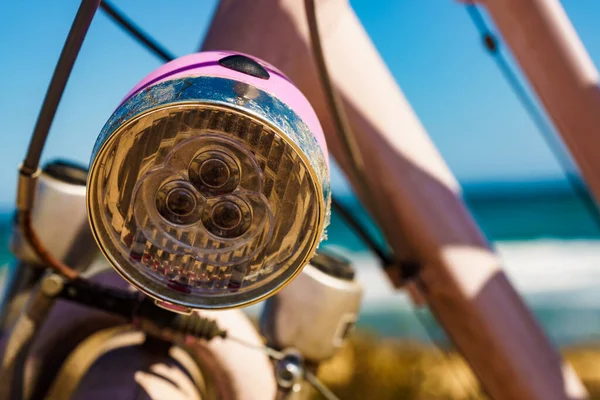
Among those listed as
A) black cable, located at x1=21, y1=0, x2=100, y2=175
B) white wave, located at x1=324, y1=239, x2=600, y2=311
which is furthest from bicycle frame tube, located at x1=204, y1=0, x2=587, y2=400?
white wave, located at x1=324, y1=239, x2=600, y2=311

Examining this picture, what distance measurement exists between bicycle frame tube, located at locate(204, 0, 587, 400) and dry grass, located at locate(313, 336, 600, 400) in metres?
2.23

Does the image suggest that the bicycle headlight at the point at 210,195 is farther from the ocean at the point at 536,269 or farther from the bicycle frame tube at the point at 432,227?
the ocean at the point at 536,269

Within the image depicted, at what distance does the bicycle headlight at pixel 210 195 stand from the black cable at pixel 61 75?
0.12 metres

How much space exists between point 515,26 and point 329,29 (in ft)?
1.24

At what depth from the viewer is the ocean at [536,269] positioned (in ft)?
24.3

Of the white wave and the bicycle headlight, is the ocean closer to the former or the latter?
the white wave

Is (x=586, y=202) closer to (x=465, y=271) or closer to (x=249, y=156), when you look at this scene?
(x=465, y=271)

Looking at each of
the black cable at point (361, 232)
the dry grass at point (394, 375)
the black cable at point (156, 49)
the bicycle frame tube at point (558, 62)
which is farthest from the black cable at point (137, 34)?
the dry grass at point (394, 375)

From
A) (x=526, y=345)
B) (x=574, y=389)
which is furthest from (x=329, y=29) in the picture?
(x=574, y=389)

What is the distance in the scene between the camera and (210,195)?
0.60 m

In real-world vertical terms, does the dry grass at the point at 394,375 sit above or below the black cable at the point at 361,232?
above

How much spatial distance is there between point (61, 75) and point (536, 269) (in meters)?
10.6

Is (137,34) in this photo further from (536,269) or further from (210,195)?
(536,269)

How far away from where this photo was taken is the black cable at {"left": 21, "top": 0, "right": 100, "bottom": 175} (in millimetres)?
654
